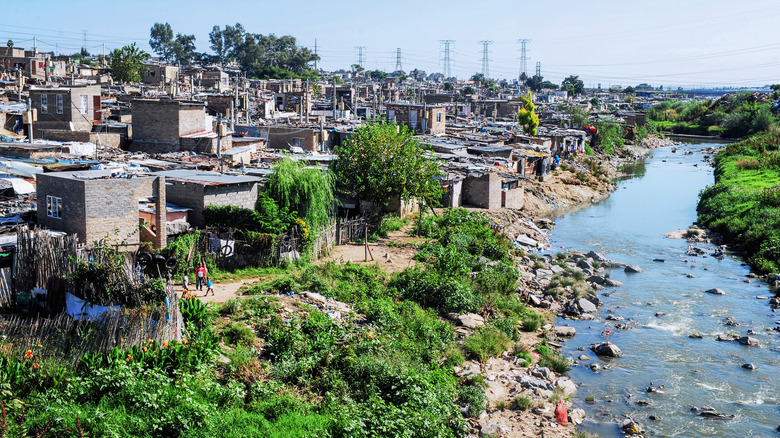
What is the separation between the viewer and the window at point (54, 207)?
15.1 meters

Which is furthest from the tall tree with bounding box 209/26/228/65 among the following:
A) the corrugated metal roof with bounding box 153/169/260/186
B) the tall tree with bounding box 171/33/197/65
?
the corrugated metal roof with bounding box 153/169/260/186

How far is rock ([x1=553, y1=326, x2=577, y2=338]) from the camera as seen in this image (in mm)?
16844

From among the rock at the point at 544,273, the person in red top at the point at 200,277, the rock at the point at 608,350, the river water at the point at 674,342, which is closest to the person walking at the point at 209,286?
the person in red top at the point at 200,277

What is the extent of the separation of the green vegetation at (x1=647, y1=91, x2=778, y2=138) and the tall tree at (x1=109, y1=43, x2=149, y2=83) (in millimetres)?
50851

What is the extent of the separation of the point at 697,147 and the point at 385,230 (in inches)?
2088

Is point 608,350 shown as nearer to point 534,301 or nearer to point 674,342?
point 674,342

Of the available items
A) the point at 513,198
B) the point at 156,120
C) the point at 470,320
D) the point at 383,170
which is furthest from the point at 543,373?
the point at 156,120

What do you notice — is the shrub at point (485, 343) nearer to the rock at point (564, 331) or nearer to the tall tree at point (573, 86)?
the rock at point (564, 331)

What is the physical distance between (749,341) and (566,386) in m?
5.41

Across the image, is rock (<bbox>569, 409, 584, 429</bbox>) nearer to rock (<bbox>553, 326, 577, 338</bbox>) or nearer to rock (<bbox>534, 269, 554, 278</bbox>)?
rock (<bbox>553, 326, 577, 338</bbox>)

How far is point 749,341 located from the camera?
1658 cm

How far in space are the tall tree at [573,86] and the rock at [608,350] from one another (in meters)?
110

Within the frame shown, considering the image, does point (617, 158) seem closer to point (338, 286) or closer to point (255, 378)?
point (338, 286)

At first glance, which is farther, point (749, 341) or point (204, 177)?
point (204, 177)
